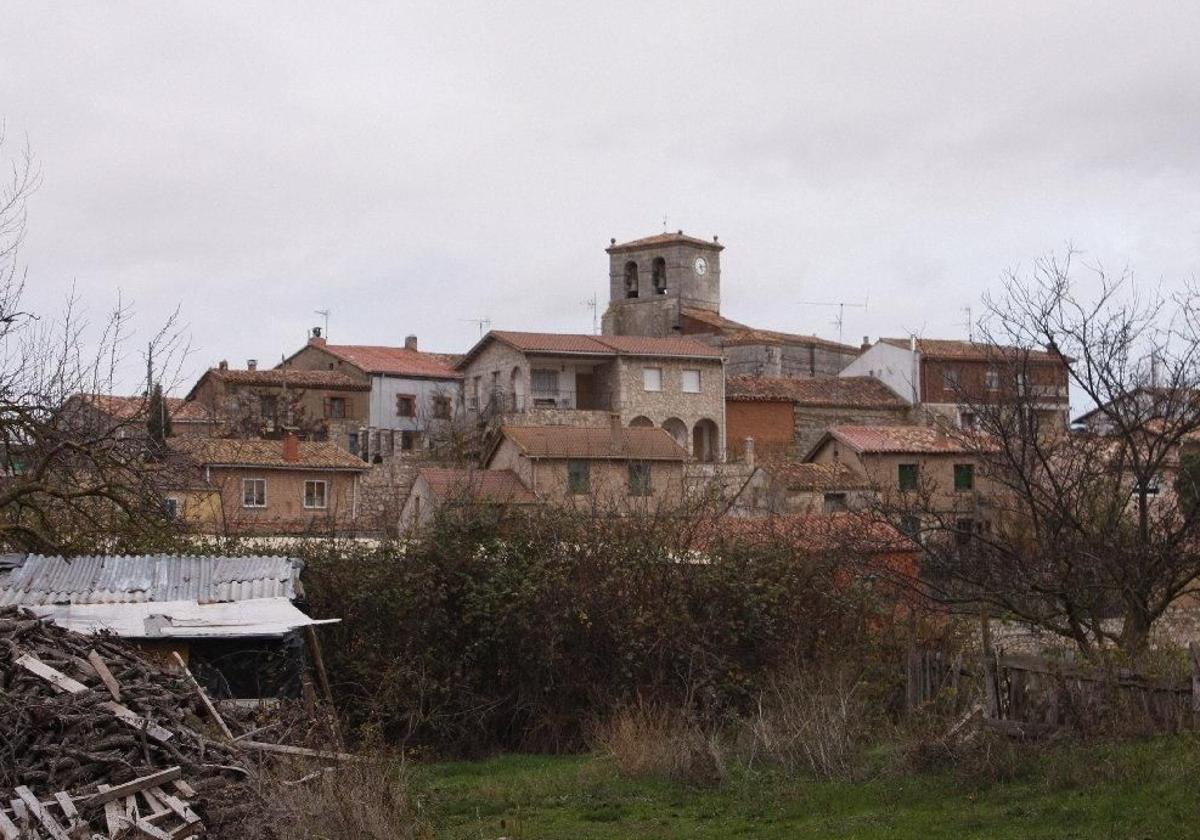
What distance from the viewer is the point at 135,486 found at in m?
19.5

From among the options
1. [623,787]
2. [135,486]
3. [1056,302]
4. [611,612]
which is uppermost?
[1056,302]

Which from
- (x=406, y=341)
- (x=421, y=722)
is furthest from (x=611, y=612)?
(x=406, y=341)

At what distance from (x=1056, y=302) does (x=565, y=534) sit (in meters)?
6.99

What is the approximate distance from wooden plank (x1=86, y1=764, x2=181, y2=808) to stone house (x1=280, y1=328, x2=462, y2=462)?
4751 cm

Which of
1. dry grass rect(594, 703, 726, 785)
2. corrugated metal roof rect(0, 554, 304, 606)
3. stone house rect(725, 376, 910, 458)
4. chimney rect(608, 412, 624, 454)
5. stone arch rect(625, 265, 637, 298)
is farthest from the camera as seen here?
stone arch rect(625, 265, 637, 298)

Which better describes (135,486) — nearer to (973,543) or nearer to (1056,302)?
(973,543)

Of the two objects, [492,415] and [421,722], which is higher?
[492,415]

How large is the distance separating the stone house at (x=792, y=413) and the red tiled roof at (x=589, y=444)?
12713 mm

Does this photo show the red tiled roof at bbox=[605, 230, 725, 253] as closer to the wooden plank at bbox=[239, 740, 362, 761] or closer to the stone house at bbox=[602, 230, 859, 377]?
the stone house at bbox=[602, 230, 859, 377]

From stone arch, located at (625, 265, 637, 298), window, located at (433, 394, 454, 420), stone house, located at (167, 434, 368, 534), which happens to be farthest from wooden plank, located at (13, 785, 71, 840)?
stone arch, located at (625, 265, 637, 298)

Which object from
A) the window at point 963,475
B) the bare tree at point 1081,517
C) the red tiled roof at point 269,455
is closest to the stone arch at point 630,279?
the window at point 963,475

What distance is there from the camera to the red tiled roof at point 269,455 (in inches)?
1660

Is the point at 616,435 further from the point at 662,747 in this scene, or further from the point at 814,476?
the point at 662,747

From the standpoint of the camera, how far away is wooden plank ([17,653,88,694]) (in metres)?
12.3
